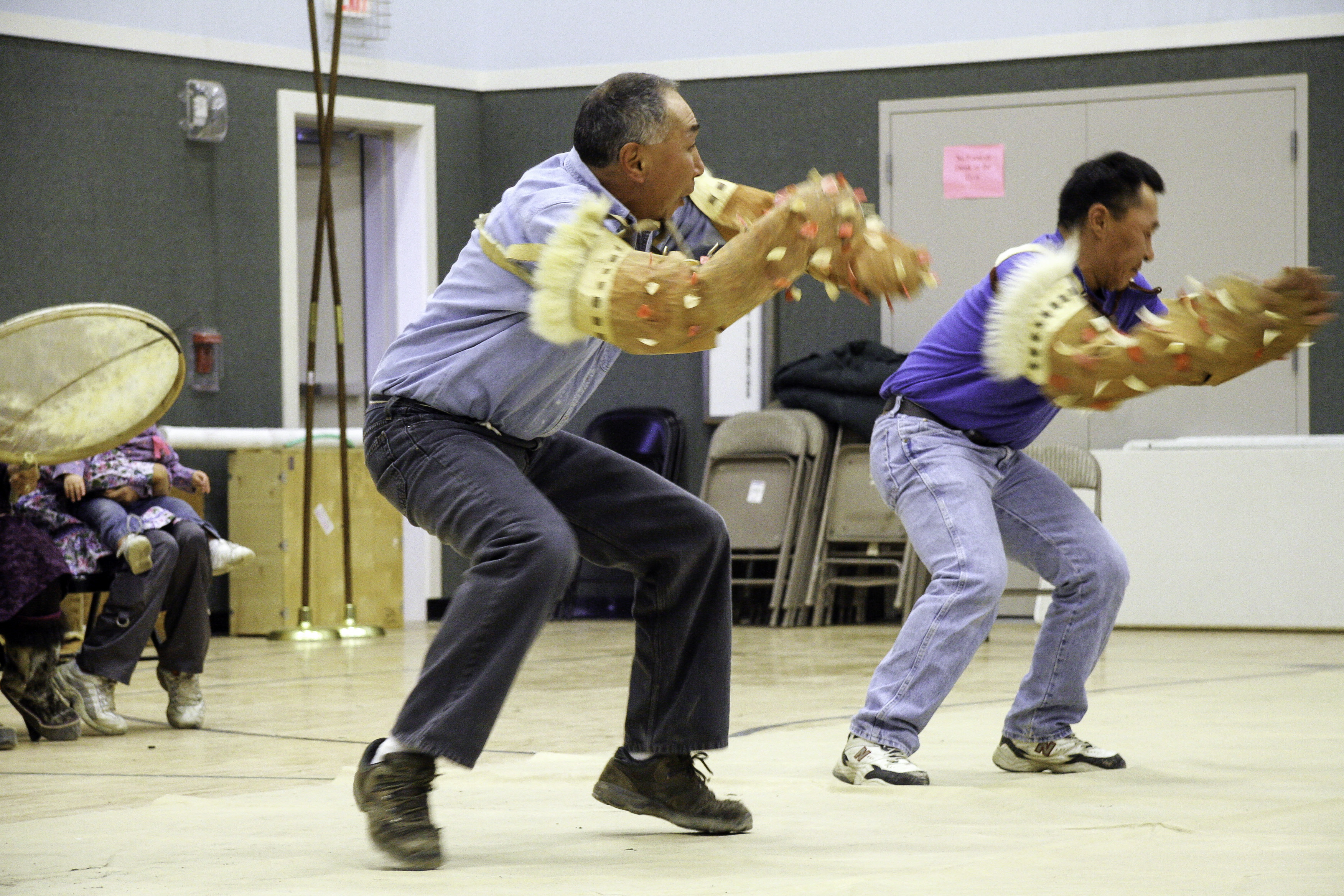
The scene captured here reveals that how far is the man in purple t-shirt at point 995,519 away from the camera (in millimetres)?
3131

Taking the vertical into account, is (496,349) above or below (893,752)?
above

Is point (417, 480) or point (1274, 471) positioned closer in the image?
point (417, 480)

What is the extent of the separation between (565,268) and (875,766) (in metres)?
1.39

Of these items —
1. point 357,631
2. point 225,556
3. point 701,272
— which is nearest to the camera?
point 701,272

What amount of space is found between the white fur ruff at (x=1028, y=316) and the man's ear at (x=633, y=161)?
0.57 m

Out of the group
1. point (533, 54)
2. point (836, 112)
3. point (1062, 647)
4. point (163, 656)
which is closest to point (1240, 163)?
point (836, 112)

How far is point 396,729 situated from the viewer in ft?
7.82

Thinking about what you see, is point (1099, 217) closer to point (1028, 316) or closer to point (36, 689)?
point (1028, 316)

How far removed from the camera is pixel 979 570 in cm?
314

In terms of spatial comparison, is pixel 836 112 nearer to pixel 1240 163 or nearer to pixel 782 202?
pixel 1240 163

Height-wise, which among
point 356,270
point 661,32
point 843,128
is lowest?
point 356,270

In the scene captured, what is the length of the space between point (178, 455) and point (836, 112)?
12.6 feet

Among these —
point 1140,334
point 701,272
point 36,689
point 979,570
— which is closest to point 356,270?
point 36,689

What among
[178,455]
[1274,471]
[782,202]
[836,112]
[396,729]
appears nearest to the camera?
[782,202]
